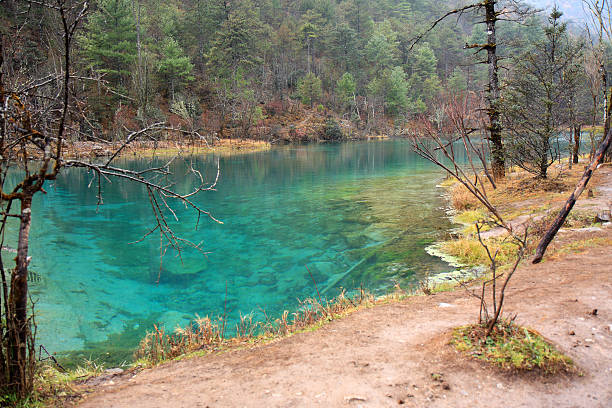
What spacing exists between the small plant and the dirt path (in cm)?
10

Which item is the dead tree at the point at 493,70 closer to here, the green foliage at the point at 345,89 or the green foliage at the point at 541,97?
the green foliage at the point at 541,97

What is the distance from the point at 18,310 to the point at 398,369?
340 centimetres

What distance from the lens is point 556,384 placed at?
3.26 meters

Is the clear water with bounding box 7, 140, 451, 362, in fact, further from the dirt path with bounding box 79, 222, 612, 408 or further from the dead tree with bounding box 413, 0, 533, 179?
the dead tree with bounding box 413, 0, 533, 179

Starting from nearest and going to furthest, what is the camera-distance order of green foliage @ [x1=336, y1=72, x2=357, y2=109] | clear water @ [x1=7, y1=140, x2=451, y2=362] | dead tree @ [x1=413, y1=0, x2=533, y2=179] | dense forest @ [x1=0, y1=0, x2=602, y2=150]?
1. clear water @ [x1=7, y1=140, x2=451, y2=362]
2. dead tree @ [x1=413, y1=0, x2=533, y2=179]
3. dense forest @ [x1=0, y1=0, x2=602, y2=150]
4. green foliage @ [x1=336, y1=72, x2=357, y2=109]

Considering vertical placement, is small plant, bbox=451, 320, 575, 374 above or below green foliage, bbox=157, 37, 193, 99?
below

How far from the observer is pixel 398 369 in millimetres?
3684

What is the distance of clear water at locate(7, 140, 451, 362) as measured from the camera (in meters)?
7.73

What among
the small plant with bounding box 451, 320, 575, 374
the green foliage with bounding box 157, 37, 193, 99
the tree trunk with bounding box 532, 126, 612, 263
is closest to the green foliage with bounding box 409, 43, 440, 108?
the green foliage with bounding box 157, 37, 193, 99

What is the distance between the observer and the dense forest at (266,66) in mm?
45344

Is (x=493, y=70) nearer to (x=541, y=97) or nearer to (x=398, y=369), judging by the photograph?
(x=541, y=97)

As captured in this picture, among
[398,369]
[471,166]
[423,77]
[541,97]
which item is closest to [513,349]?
[398,369]

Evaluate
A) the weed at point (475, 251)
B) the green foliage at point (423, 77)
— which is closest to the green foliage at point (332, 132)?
the green foliage at point (423, 77)

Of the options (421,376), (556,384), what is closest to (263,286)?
(421,376)
